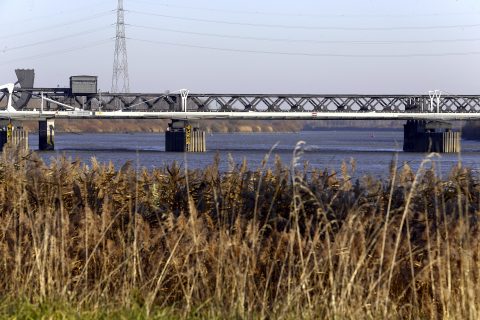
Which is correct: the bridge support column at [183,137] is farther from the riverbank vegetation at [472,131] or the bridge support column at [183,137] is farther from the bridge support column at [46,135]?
the riverbank vegetation at [472,131]

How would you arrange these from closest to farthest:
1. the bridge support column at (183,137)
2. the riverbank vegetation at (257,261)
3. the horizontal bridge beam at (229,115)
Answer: the riverbank vegetation at (257,261), the horizontal bridge beam at (229,115), the bridge support column at (183,137)

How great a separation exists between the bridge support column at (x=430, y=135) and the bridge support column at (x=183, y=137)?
91.0 ft

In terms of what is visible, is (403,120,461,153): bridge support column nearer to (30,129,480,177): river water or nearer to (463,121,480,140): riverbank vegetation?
(30,129,480,177): river water

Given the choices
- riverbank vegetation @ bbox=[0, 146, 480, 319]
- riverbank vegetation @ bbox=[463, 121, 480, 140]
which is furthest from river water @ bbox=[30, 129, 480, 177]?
riverbank vegetation @ bbox=[463, 121, 480, 140]

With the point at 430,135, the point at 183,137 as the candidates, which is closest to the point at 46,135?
the point at 183,137

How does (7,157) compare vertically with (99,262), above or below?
above

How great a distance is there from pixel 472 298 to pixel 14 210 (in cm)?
559

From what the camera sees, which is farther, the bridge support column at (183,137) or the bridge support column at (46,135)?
the bridge support column at (183,137)

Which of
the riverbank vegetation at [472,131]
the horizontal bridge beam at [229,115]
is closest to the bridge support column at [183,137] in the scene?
the horizontal bridge beam at [229,115]

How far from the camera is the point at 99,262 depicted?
1073 cm

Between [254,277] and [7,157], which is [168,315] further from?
[7,157]

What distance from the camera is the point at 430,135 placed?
116 m

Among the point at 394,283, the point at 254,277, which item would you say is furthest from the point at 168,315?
the point at 394,283

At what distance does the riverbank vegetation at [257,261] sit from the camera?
895cm
